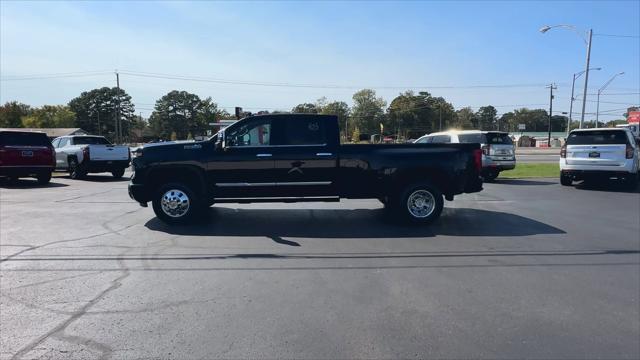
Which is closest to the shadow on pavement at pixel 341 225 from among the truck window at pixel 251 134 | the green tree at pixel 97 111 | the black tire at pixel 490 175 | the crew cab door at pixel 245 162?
the crew cab door at pixel 245 162

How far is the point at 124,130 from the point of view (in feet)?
408

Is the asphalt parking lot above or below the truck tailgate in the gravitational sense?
below

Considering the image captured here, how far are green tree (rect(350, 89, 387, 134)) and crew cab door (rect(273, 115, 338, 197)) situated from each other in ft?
359

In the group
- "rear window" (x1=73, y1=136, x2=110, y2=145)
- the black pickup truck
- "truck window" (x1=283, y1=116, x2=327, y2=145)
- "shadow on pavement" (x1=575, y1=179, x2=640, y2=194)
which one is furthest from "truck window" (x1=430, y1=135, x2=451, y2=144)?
"rear window" (x1=73, y1=136, x2=110, y2=145)

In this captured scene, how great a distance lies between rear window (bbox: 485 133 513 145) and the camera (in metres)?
16.4

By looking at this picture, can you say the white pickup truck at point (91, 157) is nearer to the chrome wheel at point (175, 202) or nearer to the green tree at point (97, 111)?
the chrome wheel at point (175, 202)

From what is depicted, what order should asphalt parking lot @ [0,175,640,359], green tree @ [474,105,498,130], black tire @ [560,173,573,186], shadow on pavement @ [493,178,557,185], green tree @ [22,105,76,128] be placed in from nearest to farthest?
asphalt parking lot @ [0,175,640,359] < black tire @ [560,173,573,186] < shadow on pavement @ [493,178,557,185] < green tree @ [22,105,76,128] < green tree @ [474,105,498,130]

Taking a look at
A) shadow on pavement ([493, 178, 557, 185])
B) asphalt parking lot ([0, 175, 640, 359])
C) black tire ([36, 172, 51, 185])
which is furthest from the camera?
black tire ([36, 172, 51, 185])

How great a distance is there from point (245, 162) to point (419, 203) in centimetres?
337

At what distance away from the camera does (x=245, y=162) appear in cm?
831

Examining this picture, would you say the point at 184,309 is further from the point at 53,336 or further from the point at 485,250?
the point at 485,250

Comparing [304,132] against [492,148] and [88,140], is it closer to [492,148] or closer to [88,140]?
[492,148]

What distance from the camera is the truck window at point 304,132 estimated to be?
845cm

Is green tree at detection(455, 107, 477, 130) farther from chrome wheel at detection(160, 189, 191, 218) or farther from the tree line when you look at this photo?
chrome wheel at detection(160, 189, 191, 218)
